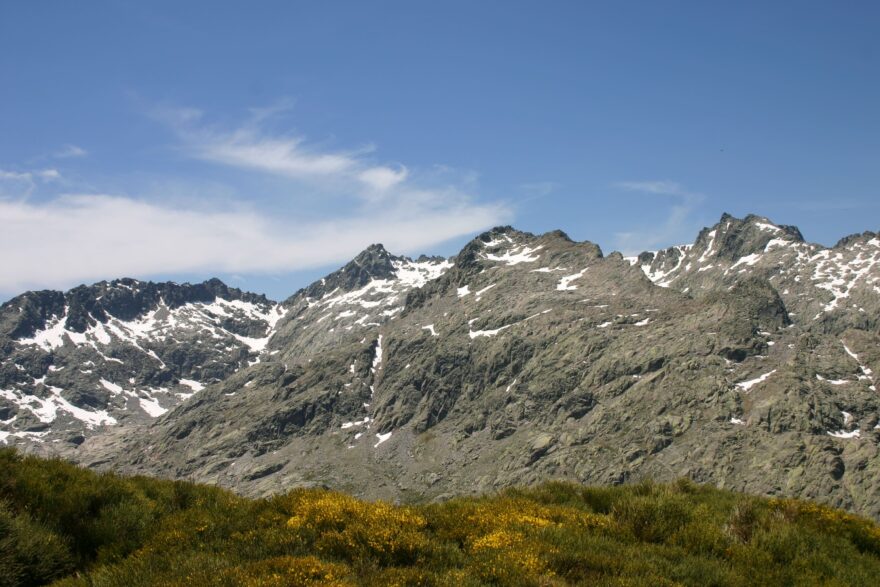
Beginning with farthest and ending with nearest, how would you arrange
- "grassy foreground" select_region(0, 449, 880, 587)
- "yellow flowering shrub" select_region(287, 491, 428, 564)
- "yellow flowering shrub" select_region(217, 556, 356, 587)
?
"yellow flowering shrub" select_region(287, 491, 428, 564), "grassy foreground" select_region(0, 449, 880, 587), "yellow flowering shrub" select_region(217, 556, 356, 587)

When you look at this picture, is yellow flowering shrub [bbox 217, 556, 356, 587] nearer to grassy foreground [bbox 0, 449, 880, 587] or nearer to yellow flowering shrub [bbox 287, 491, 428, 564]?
grassy foreground [bbox 0, 449, 880, 587]

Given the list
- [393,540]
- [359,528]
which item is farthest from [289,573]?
[393,540]

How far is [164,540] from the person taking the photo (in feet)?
44.1

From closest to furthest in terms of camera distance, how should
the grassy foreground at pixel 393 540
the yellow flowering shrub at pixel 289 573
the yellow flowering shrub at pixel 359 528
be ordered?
the yellow flowering shrub at pixel 289 573 → the grassy foreground at pixel 393 540 → the yellow flowering shrub at pixel 359 528

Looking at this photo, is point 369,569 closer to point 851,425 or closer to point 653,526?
point 653,526

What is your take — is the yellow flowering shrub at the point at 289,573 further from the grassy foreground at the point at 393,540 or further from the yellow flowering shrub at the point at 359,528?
the yellow flowering shrub at the point at 359,528

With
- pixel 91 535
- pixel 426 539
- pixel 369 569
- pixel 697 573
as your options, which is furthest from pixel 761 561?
pixel 91 535

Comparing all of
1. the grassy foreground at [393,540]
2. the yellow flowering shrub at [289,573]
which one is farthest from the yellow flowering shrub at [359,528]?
the yellow flowering shrub at [289,573]

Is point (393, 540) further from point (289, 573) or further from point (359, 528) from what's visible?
point (289, 573)

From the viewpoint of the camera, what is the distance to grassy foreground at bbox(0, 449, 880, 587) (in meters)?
11.5

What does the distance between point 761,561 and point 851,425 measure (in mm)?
225082

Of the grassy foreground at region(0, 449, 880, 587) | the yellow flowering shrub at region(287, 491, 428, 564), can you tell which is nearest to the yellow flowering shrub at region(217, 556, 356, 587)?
the grassy foreground at region(0, 449, 880, 587)

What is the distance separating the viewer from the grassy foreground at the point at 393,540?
11.5 meters

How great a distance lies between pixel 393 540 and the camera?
1295cm
